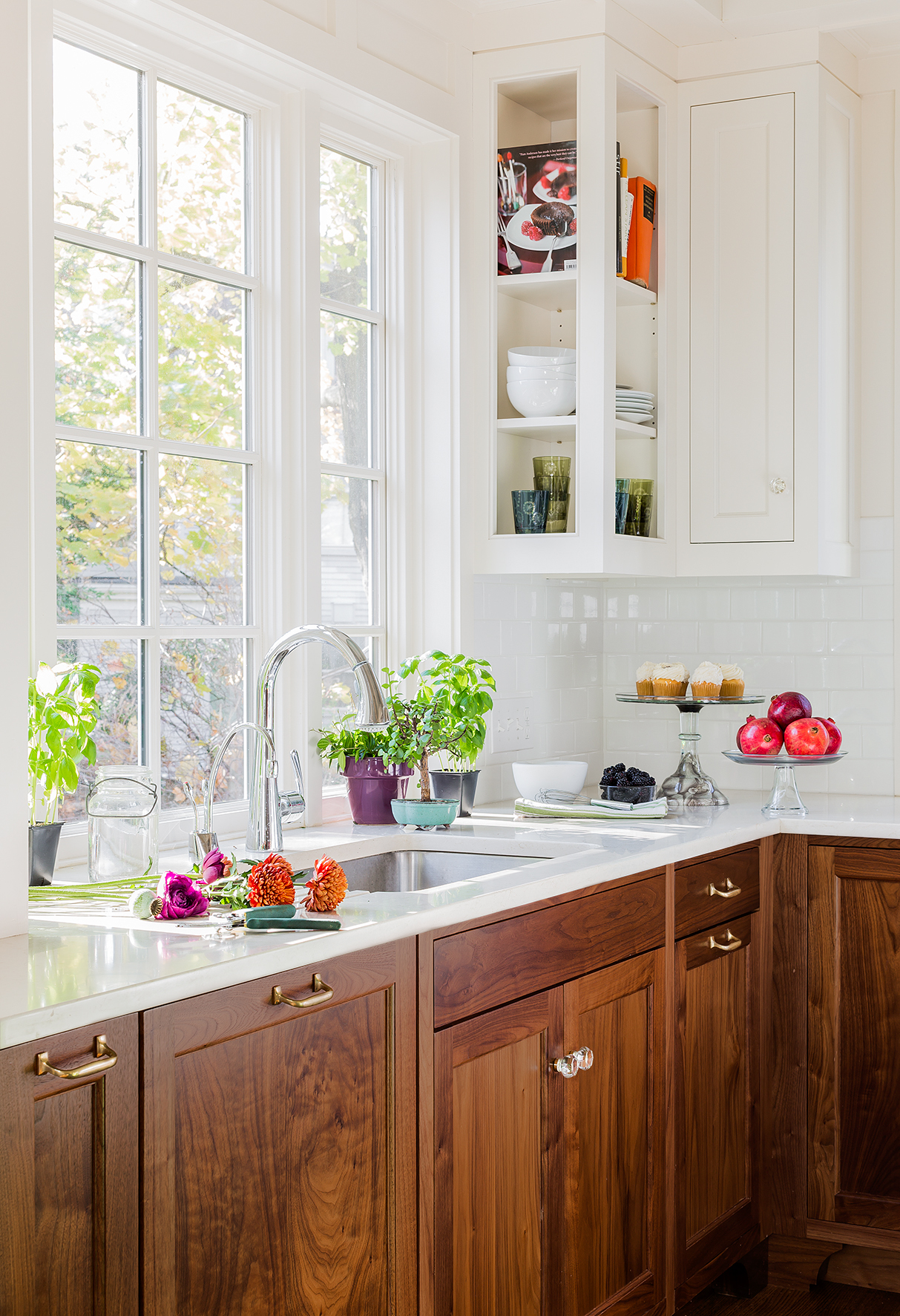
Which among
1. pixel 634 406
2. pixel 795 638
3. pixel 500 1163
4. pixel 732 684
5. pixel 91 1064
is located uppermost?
pixel 634 406

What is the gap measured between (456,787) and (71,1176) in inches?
65.0

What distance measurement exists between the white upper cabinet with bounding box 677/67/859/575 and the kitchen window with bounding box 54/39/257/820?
1.21 m

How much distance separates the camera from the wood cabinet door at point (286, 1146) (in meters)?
1.52

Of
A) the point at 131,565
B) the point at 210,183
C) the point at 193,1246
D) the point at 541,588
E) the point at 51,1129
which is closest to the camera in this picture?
the point at 51,1129

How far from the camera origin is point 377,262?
3.15 m

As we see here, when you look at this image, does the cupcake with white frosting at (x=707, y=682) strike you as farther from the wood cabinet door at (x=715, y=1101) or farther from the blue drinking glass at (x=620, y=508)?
the wood cabinet door at (x=715, y=1101)

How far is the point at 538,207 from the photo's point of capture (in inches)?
126

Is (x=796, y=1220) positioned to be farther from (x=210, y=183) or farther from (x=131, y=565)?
(x=210, y=183)

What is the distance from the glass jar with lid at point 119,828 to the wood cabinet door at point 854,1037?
4.99 feet

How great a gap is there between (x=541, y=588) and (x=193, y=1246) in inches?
89.3

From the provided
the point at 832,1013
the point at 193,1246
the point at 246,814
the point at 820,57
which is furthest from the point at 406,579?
the point at 193,1246

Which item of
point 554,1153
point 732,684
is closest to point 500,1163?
point 554,1153

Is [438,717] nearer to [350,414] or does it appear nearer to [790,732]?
[350,414]

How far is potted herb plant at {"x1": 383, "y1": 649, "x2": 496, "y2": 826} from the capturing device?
2857mm
